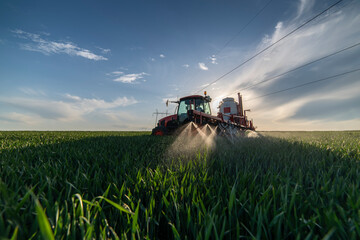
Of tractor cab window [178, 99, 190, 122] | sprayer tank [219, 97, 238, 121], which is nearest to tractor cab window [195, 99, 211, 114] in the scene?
tractor cab window [178, 99, 190, 122]

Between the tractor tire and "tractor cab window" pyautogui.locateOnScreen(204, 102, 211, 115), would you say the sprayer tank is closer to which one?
"tractor cab window" pyautogui.locateOnScreen(204, 102, 211, 115)

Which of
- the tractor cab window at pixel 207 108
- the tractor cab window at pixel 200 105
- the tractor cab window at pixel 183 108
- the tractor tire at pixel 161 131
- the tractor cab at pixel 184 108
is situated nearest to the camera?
the tractor tire at pixel 161 131

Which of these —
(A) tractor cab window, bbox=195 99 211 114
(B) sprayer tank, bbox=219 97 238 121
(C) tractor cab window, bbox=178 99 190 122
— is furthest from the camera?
(B) sprayer tank, bbox=219 97 238 121

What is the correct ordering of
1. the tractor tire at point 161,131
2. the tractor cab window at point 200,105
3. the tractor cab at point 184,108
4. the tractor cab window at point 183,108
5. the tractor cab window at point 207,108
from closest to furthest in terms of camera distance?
the tractor tire at point 161,131 < the tractor cab at point 184,108 < the tractor cab window at point 200,105 < the tractor cab window at point 183,108 < the tractor cab window at point 207,108

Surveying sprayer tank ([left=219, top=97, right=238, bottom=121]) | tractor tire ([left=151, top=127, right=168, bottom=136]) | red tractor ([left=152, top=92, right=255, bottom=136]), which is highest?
sprayer tank ([left=219, top=97, right=238, bottom=121])

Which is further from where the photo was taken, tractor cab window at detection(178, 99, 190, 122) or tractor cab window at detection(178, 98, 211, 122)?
tractor cab window at detection(178, 99, 190, 122)

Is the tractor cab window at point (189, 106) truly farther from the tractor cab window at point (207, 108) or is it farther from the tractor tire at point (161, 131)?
the tractor tire at point (161, 131)

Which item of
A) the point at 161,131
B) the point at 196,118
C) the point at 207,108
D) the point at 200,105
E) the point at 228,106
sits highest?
the point at 228,106

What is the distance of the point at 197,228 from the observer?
2.18 ft

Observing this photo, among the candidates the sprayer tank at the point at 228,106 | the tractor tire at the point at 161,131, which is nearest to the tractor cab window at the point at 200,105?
the tractor tire at the point at 161,131

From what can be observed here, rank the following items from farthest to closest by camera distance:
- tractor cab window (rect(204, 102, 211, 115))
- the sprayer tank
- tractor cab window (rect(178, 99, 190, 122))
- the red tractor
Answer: the sprayer tank < tractor cab window (rect(204, 102, 211, 115)) < tractor cab window (rect(178, 99, 190, 122)) < the red tractor

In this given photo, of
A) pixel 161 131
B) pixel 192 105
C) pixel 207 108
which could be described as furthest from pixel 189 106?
pixel 161 131

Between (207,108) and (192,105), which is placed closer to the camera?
(192,105)

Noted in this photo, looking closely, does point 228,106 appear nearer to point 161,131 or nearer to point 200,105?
point 200,105
